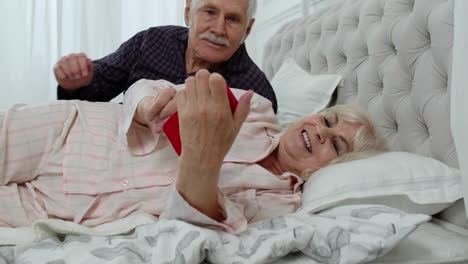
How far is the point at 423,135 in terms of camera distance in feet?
4.05

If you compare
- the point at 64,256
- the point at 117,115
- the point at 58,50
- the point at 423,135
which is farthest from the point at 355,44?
the point at 58,50

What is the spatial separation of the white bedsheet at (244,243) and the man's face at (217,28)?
0.83 meters

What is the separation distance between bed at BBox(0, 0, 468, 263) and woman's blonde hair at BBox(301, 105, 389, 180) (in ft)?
0.26

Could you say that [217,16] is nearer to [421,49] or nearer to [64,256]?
[421,49]

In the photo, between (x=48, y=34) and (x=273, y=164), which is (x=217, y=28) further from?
(x=48, y=34)

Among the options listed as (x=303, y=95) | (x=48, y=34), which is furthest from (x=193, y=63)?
(x=48, y=34)

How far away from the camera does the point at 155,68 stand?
1592mm

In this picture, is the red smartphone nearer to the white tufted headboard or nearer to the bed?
the bed

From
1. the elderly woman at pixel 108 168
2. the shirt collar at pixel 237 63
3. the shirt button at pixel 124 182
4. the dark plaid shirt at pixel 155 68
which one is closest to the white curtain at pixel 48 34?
the dark plaid shirt at pixel 155 68

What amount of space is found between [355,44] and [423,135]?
1.72ft

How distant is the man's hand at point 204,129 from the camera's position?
0.74 m

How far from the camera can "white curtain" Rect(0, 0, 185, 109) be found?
2.99 metres

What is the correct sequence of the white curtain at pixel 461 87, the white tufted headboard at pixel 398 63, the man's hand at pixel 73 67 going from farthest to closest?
the man's hand at pixel 73 67 < the white tufted headboard at pixel 398 63 < the white curtain at pixel 461 87

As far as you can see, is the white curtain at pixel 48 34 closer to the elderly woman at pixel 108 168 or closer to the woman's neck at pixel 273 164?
the elderly woman at pixel 108 168
